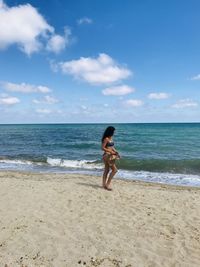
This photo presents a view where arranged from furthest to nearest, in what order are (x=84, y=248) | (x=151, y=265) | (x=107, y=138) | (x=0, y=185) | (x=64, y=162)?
1. (x=64, y=162)
2. (x=0, y=185)
3. (x=107, y=138)
4. (x=84, y=248)
5. (x=151, y=265)

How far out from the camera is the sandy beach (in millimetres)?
5539

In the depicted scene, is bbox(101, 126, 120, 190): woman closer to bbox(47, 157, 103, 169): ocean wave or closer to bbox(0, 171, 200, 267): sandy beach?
bbox(0, 171, 200, 267): sandy beach

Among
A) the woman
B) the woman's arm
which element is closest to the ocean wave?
the woman

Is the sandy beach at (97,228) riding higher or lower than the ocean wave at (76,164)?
higher

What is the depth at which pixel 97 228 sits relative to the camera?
6840 mm

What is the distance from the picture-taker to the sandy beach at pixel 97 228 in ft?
18.2

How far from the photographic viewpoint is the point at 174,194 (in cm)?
1063

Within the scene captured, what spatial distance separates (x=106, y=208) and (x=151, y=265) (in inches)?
123

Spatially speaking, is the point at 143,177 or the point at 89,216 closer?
the point at 89,216

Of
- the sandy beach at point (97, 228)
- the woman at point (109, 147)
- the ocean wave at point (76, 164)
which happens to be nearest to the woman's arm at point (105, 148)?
the woman at point (109, 147)

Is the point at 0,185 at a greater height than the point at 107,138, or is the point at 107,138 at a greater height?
the point at 107,138

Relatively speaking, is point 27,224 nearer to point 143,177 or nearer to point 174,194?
point 174,194

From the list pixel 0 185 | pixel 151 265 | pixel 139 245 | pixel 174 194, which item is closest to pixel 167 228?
pixel 139 245

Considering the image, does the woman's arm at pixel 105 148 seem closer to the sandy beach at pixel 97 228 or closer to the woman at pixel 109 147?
the woman at pixel 109 147
